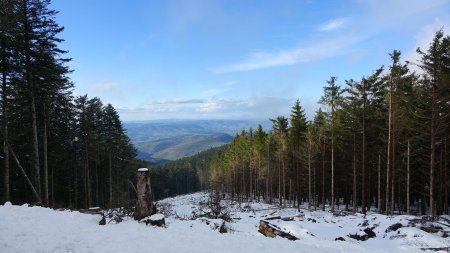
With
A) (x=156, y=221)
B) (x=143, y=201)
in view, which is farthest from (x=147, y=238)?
(x=143, y=201)

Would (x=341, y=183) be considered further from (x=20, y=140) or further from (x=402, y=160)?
(x=20, y=140)

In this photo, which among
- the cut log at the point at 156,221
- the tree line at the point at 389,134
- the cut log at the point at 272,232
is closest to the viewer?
the cut log at the point at 156,221

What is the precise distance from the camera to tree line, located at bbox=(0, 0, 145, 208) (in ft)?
70.7

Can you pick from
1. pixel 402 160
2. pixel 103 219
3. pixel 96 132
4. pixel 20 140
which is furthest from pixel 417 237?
pixel 96 132

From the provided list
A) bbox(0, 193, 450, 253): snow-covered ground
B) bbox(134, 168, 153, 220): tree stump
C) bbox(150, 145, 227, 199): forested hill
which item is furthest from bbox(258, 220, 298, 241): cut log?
bbox(150, 145, 227, 199): forested hill

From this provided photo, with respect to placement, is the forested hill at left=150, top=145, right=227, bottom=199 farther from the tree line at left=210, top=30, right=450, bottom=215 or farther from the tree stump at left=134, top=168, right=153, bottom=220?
the tree stump at left=134, top=168, right=153, bottom=220

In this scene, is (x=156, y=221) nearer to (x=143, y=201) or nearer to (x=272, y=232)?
(x=143, y=201)

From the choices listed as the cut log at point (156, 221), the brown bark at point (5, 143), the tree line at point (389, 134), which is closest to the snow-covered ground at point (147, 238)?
the cut log at point (156, 221)

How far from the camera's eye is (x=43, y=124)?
28391 millimetres

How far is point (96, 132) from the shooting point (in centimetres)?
4344

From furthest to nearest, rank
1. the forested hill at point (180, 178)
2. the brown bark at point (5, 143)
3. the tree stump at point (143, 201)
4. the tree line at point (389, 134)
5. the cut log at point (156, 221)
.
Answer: the forested hill at point (180, 178) → the tree line at point (389, 134) → the brown bark at point (5, 143) → the tree stump at point (143, 201) → the cut log at point (156, 221)

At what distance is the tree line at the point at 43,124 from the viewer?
70.7 ft

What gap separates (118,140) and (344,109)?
29.5 m

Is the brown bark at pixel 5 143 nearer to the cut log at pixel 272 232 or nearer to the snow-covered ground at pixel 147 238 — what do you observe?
the snow-covered ground at pixel 147 238
